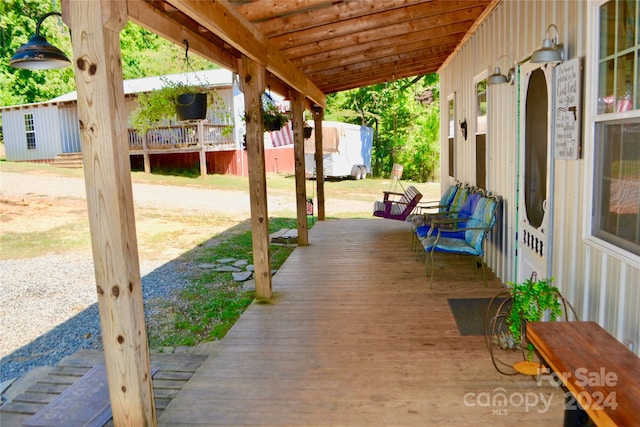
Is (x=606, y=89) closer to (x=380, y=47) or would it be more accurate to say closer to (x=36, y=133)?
(x=380, y=47)

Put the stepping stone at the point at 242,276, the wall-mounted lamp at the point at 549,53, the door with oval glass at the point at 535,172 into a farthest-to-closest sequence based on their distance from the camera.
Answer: the stepping stone at the point at 242,276, the door with oval glass at the point at 535,172, the wall-mounted lamp at the point at 549,53

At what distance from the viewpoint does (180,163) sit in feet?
60.8

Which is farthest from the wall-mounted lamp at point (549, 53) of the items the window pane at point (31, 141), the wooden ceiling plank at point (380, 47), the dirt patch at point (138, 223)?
the window pane at point (31, 141)

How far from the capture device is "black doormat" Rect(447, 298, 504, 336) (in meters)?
3.74

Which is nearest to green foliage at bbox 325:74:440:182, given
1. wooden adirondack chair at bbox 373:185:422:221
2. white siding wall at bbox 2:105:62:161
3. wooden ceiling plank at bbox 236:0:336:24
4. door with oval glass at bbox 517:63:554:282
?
wooden adirondack chair at bbox 373:185:422:221

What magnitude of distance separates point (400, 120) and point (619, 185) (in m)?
18.2

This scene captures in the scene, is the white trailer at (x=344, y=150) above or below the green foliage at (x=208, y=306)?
above

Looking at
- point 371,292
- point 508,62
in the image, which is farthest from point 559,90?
point 371,292

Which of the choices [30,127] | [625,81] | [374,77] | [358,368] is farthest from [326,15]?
[30,127]

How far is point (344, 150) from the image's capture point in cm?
1769

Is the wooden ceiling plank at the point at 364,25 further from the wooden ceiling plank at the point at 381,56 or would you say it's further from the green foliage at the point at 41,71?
the green foliage at the point at 41,71

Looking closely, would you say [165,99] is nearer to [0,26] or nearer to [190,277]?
[190,277]

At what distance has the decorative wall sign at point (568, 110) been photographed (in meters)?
2.94

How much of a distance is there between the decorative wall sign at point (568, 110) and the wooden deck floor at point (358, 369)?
1.39 meters
